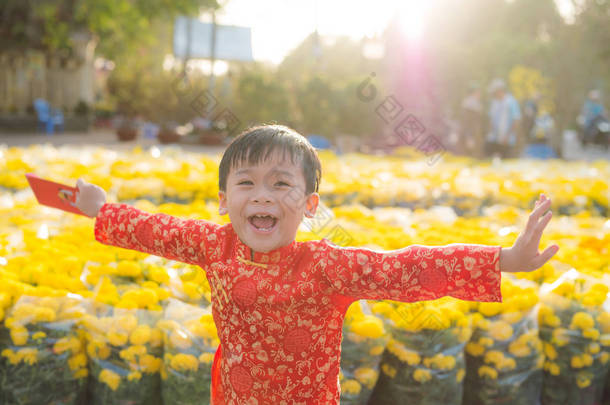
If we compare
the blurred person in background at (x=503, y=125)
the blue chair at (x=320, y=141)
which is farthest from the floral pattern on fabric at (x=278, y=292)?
the blurred person in background at (x=503, y=125)

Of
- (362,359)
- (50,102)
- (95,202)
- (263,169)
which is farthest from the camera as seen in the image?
(50,102)

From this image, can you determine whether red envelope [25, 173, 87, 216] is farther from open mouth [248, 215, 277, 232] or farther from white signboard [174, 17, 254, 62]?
white signboard [174, 17, 254, 62]

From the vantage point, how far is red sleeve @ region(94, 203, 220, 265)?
5.04ft

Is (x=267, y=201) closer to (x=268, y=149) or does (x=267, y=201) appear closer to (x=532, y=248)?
(x=268, y=149)

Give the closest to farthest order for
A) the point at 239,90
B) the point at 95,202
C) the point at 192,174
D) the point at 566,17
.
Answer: the point at 95,202 → the point at 192,174 → the point at 239,90 → the point at 566,17

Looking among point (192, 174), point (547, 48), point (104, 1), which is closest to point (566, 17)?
point (547, 48)

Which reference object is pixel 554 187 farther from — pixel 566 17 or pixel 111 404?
pixel 566 17

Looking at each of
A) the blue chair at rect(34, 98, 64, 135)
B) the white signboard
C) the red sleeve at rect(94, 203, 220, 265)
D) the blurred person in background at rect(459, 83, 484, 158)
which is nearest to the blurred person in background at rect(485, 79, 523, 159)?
the blurred person in background at rect(459, 83, 484, 158)

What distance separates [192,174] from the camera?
14.1 ft

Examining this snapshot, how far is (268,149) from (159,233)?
415 millimetres

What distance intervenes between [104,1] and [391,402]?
14862 millimetres

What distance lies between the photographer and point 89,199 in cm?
165

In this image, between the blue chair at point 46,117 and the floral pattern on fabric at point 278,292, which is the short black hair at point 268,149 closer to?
the floral pattern on fabric at point 278,292

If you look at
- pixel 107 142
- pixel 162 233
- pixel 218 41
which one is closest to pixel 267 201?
pixel 162 233
